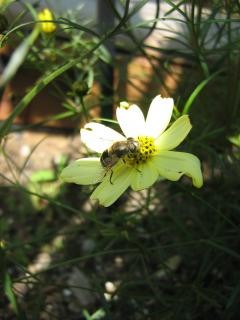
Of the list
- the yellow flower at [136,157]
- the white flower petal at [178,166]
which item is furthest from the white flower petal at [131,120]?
the white flower petal at [178,166]

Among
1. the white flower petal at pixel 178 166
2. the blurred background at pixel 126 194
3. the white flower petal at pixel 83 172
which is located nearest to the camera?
the white flower petal at pixel 178 166

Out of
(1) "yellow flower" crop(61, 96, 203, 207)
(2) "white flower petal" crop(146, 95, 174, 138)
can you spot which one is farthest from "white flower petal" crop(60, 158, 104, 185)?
(2) "white flower petal" crop(146, 95, 174, 138)

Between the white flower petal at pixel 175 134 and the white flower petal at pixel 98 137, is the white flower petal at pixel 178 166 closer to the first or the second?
the white flower petal at pixel 175 134

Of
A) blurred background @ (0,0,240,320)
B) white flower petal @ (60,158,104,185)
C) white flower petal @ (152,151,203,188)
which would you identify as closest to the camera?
white flower petal @ (152,151,203,188)

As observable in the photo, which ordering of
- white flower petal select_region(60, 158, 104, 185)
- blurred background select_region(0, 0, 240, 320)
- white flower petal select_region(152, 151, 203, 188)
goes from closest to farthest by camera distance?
white flower petal select_region(152, 151, 203, 188) → white flower petal select_region(60, 158, 104, 185) → blurred background select_region(0, 0, 240, 320)

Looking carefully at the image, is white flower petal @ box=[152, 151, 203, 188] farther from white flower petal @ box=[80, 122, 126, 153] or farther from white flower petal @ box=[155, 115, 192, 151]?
white flower petal @ box=[80, 122, 126, 153]

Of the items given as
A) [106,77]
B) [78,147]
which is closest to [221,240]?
[106,77]

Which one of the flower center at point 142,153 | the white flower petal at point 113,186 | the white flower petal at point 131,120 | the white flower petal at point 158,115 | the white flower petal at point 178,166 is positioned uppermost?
the white flower petal at point 131,120
